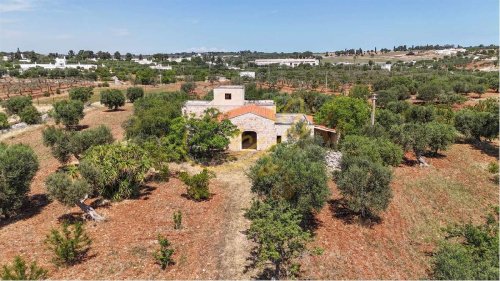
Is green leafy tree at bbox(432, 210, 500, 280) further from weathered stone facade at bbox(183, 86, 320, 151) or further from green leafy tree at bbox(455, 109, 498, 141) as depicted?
green leafy tree at bbox(455, 109, 498, 141)

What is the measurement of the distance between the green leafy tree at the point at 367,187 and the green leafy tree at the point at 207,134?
1381 cm

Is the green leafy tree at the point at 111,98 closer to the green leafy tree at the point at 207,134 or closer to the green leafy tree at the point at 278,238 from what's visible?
the green leafy tree at the point at 207,134

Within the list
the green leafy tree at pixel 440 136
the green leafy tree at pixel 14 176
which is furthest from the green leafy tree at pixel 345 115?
the green leafy tree at pixel 14 176

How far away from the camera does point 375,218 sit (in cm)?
2145

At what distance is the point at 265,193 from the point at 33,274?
11.1 meters

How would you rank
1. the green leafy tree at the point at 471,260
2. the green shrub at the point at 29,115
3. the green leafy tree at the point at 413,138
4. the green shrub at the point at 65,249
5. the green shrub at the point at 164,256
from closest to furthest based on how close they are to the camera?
the green leafy tree at the point at 471,260 → the green shrub at the point at 164,256 → the green shrub at the point at 65,249 → the green leafy tree at the point at 413,138 → the green shrub at the point at 29,115

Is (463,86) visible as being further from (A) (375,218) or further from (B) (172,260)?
(B) (172,260)

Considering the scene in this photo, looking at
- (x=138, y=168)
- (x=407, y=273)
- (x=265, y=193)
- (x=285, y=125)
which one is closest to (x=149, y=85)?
(x=285, y=125)

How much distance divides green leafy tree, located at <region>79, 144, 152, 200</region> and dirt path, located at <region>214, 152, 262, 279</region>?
6.42m

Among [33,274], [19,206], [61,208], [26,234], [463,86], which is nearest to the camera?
[33,274]

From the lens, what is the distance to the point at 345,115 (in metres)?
37.2

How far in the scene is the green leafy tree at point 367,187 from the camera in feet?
65.6

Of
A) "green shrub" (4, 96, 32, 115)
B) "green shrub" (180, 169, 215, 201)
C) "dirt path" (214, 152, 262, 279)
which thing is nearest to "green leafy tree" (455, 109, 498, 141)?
"dirt path" (214, 152, 262, 279)

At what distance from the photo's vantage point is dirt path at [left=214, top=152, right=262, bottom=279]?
1582 centimetres
